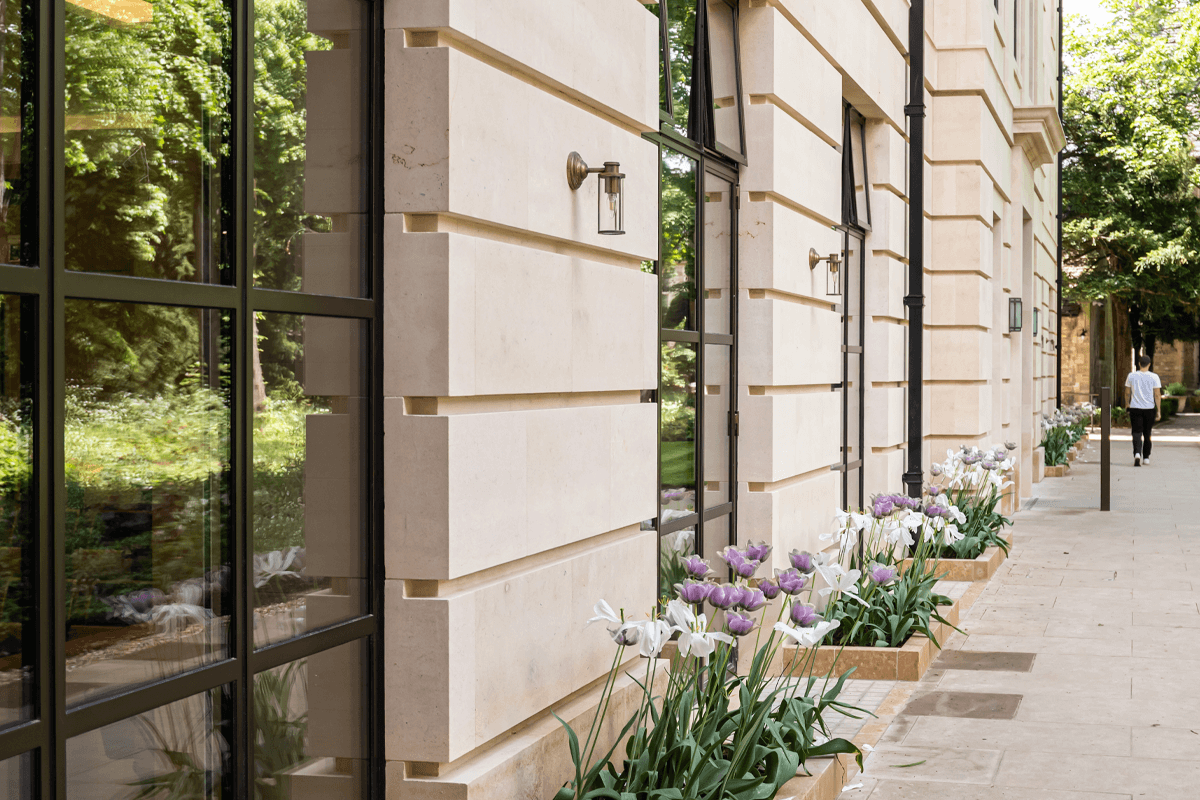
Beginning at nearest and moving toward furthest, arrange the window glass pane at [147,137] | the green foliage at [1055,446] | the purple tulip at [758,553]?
1. the window glass pane at [147,137]
2. the purple tulip at [758,553]
3. the green foliage at [1055,446]

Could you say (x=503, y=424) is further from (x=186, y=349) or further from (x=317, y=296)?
(x=186, y=349)

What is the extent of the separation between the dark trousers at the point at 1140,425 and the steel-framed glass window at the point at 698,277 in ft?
67.2

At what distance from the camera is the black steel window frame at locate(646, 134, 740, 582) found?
6410 millimetres

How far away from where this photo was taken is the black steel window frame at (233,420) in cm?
262

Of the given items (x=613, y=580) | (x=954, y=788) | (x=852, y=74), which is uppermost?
(x=852, y=74)

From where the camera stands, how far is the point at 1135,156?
3856 cm

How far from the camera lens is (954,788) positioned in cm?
547

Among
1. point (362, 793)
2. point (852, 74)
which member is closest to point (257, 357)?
point (362, 793)

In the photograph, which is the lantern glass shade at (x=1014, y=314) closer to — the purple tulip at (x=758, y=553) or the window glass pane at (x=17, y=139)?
the purple tulip at (x=758, y=553)

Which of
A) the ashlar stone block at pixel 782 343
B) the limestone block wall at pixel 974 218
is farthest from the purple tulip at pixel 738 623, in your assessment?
the limestone block wall at pixel 974 218

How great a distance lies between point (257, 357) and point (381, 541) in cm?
77

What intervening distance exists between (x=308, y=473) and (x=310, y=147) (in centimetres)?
90

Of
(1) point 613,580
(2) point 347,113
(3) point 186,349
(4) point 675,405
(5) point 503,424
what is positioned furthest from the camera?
(4) point 675,405

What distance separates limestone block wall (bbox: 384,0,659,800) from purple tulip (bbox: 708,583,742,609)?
0.60m
